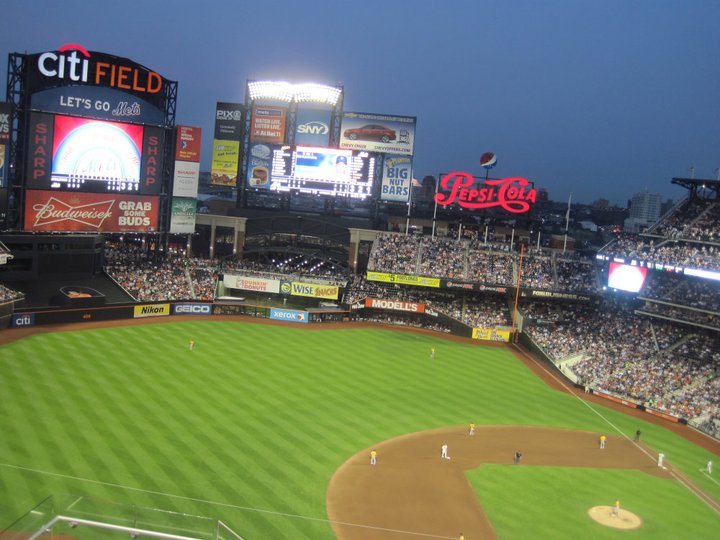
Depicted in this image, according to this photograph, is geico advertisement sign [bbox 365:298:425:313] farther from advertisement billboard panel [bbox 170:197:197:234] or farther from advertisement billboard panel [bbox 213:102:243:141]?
advertisement billboard panel [bbox 213:102:243:141]

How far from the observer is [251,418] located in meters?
30.1

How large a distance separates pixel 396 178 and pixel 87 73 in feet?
91.9

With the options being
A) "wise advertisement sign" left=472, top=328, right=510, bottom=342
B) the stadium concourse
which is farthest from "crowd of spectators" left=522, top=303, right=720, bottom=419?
"wise advertisement sign" left=472, top=328, right=510, bottom=342

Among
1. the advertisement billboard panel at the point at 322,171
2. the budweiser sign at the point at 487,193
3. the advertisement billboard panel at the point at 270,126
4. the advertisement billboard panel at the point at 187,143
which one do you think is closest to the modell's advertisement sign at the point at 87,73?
the advertisement billboard panel at the point at 187,143

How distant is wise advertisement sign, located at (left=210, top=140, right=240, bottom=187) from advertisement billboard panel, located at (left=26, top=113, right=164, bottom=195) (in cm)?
914

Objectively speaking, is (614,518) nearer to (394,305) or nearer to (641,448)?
(641,448)

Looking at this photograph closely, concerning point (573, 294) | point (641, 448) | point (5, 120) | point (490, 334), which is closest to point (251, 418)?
point (641, 448)

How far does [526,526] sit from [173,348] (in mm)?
25624

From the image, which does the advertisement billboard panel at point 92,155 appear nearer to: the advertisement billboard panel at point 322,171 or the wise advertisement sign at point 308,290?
the advertisement billboard panel at point 322,171

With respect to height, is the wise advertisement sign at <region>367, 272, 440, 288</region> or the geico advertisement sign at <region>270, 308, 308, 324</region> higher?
the wise advertisement sign at <region>367, 272, 440, 288</region>

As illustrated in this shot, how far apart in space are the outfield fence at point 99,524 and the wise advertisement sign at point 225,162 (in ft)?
167

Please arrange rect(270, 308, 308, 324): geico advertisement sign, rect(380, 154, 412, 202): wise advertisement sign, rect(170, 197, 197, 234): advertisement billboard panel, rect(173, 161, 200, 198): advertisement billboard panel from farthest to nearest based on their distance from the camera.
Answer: rect(380, 154, 412, 202): wise advertisement sign → rect(170, 197, 197, 234): advertisement billboard panel → rect(173, 161, 200, 198): advertisement billboard panel → rect(270, 308, 308, 324): geico advertisement sign

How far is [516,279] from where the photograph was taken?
55250mm

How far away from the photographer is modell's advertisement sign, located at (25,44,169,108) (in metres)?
43.5
